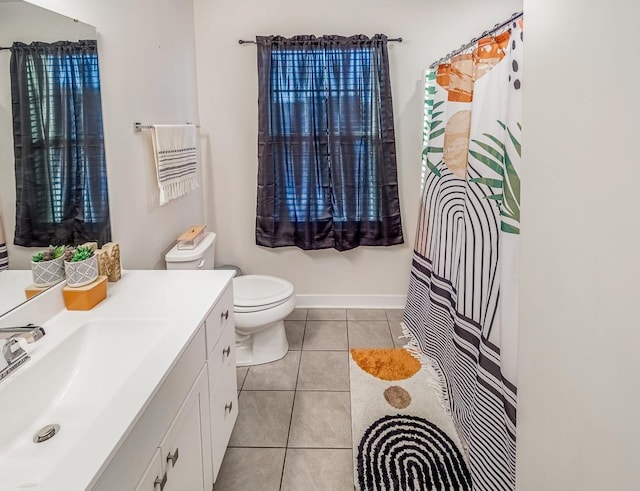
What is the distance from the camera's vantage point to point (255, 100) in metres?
3.26

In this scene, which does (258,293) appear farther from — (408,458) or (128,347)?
(128,347)

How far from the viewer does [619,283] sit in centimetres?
71

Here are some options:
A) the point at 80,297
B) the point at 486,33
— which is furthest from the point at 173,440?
the point at 486,33

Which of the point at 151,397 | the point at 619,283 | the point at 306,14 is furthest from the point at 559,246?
the point at 306,14

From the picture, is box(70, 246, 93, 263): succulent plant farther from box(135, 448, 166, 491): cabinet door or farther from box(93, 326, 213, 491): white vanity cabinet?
box(135, 448, 166, 491): cabinet door

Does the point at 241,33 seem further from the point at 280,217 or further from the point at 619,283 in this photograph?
the point at 619,283

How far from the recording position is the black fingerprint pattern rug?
1.84 m

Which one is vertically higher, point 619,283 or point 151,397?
point 619,283

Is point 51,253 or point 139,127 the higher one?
point 139,127

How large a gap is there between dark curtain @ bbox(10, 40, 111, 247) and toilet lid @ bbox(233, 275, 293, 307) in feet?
2.95

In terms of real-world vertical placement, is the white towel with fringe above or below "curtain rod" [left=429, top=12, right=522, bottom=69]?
below

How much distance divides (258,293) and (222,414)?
103cm

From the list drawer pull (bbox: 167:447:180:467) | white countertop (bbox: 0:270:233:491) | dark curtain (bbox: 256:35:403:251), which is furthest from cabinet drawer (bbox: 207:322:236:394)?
dark curtain (bbox: 256:35:403:251)

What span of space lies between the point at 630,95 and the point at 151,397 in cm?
110
